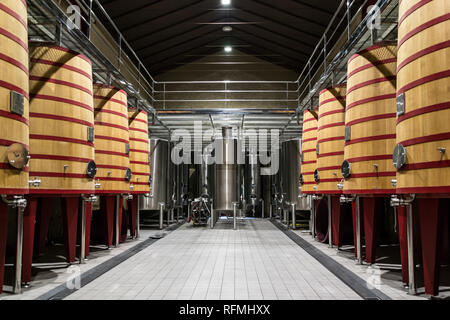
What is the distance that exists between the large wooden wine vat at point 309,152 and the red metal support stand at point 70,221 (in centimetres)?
414

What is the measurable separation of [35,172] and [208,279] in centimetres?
203

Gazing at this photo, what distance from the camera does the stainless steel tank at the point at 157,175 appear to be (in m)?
8.80

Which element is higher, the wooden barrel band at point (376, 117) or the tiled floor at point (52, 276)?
the wooden barrel band at point (376, 117)

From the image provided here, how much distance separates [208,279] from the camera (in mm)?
3615

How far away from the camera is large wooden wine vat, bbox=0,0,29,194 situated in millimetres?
2635

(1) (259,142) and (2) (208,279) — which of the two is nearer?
(2) (208,279)

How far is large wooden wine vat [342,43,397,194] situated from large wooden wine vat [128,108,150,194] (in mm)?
4217

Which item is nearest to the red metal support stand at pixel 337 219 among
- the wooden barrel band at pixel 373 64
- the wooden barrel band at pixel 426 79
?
the wooden barrel band at pixel 373 64

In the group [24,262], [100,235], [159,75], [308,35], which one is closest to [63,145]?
[24,262]

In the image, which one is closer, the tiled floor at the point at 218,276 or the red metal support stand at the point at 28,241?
the tiled floor at the point at 218,276

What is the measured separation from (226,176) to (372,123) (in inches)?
231

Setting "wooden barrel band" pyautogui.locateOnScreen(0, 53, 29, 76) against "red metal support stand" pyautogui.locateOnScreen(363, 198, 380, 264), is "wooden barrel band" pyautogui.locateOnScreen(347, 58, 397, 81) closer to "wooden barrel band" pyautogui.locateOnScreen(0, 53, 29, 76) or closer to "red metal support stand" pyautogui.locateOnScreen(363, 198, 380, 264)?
"red metal support stand" pyautogui.locateOnScreen(363, 198, 380, 264)

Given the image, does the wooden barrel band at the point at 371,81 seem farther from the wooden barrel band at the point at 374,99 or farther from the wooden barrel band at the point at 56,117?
the wooden barrel band at the point at 56,117
